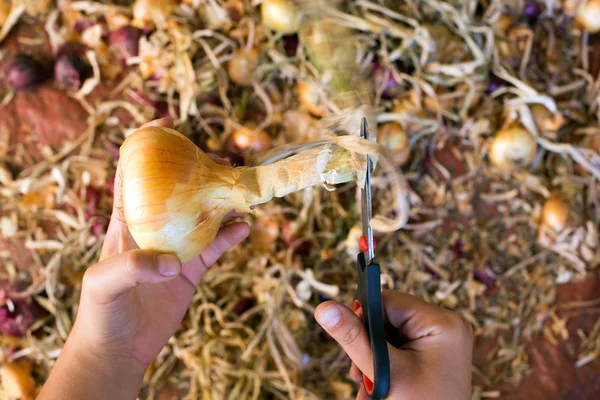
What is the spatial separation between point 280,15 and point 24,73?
25.6 inches

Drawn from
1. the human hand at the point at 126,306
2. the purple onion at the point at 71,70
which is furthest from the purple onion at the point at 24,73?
the human hand at the point at 126,306

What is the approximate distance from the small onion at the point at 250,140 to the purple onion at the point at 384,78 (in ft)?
0.96

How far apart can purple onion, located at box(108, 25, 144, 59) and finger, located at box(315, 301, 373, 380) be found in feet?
2.74

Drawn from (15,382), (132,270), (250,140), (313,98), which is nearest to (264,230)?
(250,140)

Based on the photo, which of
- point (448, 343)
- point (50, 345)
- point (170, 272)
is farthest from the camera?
point (50, 345)

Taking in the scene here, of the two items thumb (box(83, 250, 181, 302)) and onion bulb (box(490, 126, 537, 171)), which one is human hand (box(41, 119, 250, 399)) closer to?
thumb (box(83, 250, 181, 302))

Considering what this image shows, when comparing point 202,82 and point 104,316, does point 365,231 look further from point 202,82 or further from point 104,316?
point 202,82

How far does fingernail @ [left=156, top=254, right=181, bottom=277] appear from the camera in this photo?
1.77ft

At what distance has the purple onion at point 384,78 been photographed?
107 cm

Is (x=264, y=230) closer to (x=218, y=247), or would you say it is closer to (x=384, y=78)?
(x=218, y=247)

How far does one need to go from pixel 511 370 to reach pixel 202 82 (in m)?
1.01

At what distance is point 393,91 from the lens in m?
1.09

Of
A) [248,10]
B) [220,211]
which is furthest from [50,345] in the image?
[248,10]

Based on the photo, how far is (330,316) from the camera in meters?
0.57
